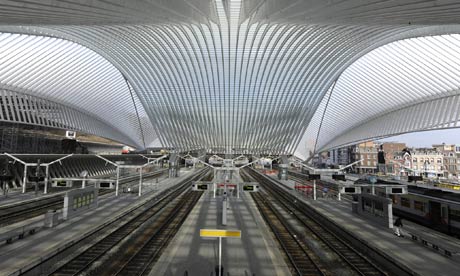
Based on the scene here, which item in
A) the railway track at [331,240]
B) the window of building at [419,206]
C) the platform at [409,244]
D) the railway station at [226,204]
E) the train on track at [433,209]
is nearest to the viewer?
the platform at [409,244]

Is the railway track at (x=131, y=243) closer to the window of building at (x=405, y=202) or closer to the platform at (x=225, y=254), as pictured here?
the platform at (x=225, y=254)

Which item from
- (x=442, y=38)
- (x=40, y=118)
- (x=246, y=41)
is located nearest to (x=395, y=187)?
(x=442, y=38)

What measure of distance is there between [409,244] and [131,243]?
15876 mm

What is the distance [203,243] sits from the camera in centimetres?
1477

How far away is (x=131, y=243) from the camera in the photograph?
15445mm

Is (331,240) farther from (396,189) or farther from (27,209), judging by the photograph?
(27,209)

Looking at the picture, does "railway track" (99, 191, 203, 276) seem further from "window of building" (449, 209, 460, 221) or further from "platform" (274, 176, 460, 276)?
"window of building" (449, 209, 460, 221)

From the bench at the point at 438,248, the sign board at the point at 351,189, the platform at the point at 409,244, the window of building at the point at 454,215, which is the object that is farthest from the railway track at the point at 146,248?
the window of building at the point at 454,215

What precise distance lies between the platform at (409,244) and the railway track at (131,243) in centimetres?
1212

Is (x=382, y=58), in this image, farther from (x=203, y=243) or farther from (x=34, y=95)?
(x=34, y=95)

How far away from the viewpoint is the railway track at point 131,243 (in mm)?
11914

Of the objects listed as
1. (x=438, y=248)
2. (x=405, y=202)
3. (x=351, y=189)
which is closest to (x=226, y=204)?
(x=438, y=248)

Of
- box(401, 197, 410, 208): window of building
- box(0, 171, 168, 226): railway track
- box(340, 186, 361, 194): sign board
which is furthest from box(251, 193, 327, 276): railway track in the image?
box(0, 171, 168, 226): railway track

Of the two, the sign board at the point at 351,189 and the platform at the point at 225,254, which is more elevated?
the sign board at the point at 351,189
